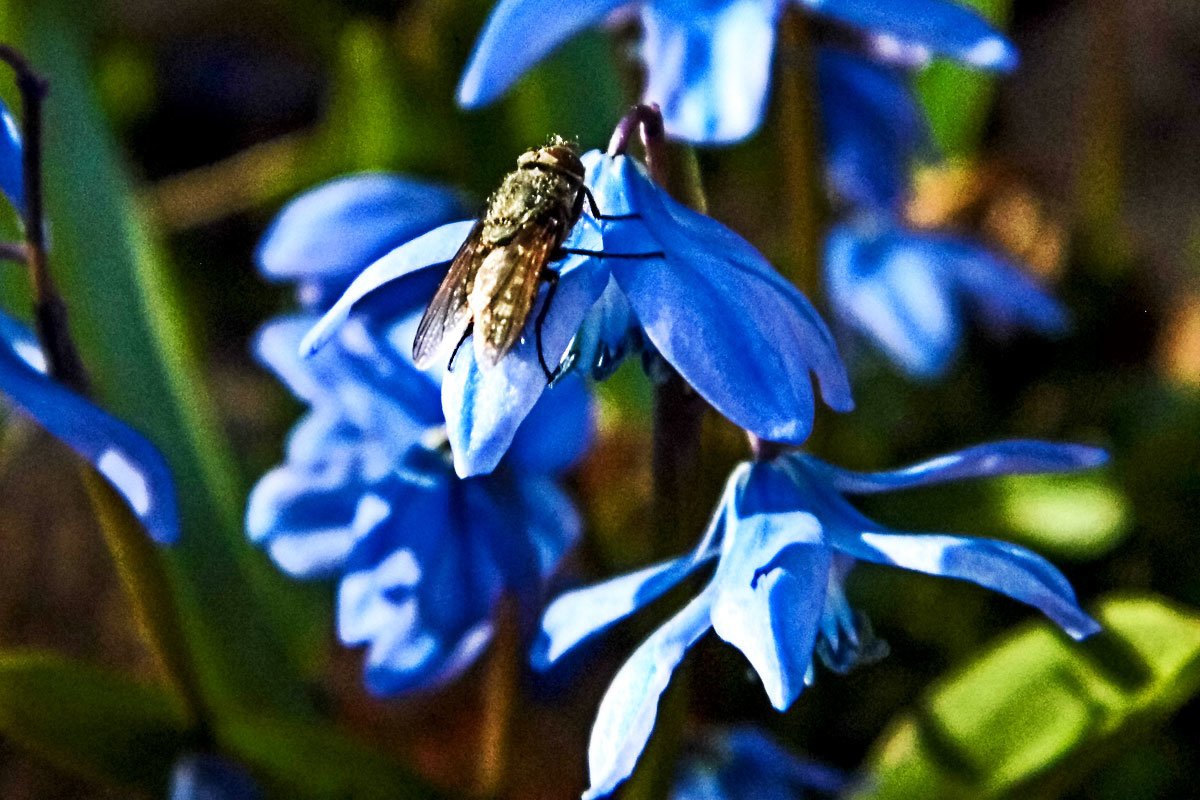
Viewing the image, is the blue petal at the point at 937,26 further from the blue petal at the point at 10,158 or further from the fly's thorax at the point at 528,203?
the blue petal at the point at 10,158

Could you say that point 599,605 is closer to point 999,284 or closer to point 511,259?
point 511,259

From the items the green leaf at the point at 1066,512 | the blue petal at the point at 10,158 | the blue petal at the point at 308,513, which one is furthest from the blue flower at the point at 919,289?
the blue petal at the point at 10,158

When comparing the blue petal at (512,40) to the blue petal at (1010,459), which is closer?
the blue petal at (1010,459)

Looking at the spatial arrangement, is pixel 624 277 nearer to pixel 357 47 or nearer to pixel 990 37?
pixel 990 37

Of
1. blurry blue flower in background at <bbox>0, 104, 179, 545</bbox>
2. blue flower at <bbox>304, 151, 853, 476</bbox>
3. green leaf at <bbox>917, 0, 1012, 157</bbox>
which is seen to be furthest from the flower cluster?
green leaf at <bbox>917, 0, 1012, 157</bbox>

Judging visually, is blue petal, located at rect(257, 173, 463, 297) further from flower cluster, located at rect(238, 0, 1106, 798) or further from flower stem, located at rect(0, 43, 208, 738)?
flower stem, located at rect(0, 43, 208, 738)

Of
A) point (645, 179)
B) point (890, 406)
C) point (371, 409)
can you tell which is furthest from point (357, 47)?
point (645, 179)
